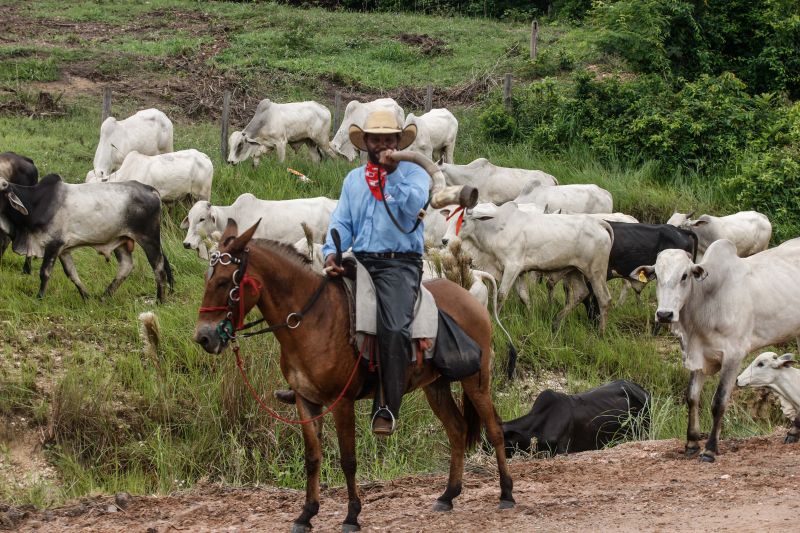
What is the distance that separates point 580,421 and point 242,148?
984 centimetres

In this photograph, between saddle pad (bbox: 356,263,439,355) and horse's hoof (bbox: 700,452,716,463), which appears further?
horse's hoof (bbox: 700,452,716,463)

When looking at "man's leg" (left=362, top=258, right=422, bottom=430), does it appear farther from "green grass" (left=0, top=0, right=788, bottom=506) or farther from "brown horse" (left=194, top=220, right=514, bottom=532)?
"green grass" (left=0, top=0, right=788, bottom=506)

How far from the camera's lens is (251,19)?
101ft

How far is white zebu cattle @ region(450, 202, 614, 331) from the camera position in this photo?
42.1 ft

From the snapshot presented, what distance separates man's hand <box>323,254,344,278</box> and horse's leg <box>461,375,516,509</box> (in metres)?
1.12

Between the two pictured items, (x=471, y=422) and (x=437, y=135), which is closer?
(x=471, y=422)

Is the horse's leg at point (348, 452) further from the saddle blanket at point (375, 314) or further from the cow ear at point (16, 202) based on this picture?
the cow ear at point (16, 202)

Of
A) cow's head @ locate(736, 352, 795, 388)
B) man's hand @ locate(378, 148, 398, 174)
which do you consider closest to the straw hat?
man's hand @ locate(378, 148, 398, 174)

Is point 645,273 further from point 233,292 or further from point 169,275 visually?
point 169,275

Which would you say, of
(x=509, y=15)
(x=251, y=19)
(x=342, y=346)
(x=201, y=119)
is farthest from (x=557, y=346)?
(x=509, y=15)

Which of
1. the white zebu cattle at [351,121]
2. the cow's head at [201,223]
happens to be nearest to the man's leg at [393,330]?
the cow's head at [201,223]

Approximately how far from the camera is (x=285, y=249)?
248 inches

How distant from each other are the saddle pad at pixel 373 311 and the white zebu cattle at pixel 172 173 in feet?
29.9

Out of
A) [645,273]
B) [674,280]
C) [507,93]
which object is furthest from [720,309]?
[507,93]
